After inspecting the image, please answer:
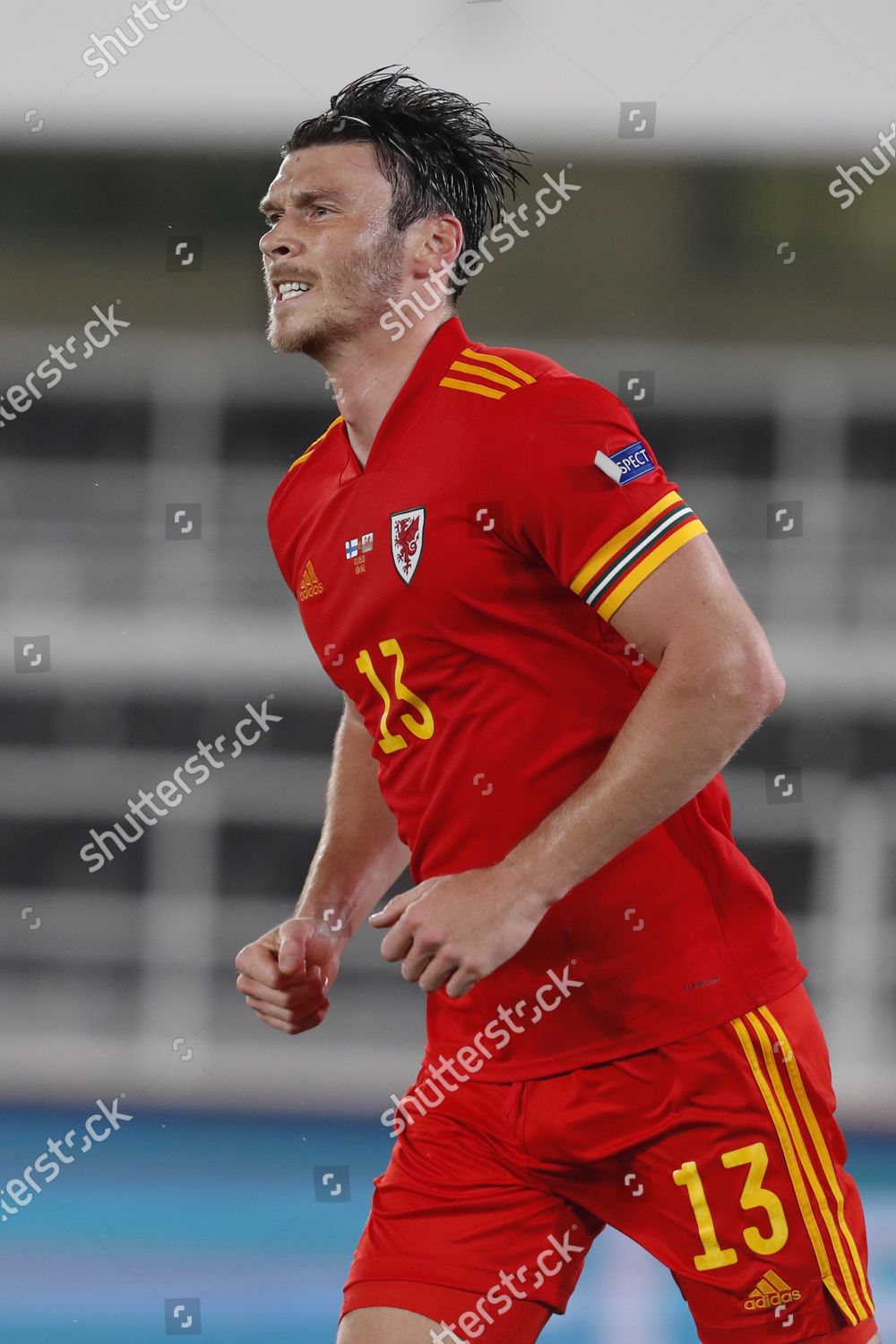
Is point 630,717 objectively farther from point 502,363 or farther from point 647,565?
point 502,363

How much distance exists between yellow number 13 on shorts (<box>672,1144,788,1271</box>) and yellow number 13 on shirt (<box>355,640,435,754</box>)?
555 mm

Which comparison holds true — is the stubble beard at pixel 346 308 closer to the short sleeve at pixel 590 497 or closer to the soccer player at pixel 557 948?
the soccer player at pixel 557 948

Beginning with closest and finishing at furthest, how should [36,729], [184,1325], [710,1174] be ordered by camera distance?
[710,1174], [184,1325], [36,729]

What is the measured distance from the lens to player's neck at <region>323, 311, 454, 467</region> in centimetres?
170

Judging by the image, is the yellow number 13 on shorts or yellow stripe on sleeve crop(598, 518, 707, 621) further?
the yellow number 13 on shorts

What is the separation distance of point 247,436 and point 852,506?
7.84 feet

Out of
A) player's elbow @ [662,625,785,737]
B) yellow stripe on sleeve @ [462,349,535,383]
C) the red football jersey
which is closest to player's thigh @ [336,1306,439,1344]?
the red football jersey

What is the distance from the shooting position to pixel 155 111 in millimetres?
4734

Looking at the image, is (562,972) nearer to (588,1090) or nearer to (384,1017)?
(588,1090)

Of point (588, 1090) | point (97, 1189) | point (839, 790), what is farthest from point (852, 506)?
point (588, 1090)

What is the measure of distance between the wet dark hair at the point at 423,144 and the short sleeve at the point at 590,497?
1.72 feet

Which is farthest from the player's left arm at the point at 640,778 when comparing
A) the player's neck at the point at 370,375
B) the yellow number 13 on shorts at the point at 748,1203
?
the player's neck at the point at 370,375

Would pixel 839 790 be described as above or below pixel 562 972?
above

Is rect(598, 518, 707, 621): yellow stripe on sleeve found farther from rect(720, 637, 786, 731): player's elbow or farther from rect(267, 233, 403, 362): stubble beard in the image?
rect(267, 233, 403, 362): stubble beard
